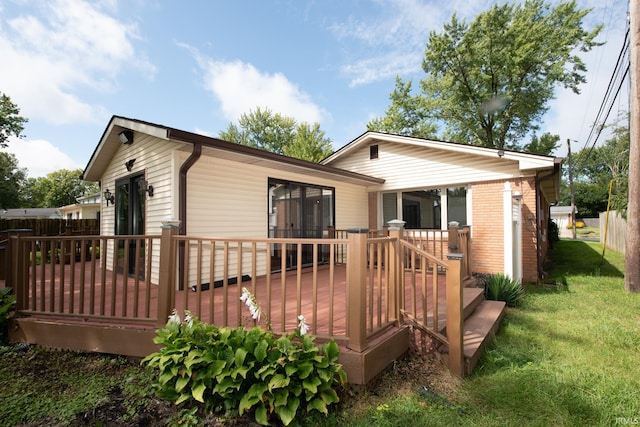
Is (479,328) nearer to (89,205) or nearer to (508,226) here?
(508,226)

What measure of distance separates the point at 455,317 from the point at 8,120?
22.3 meters

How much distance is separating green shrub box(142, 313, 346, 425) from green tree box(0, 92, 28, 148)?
67.7ft

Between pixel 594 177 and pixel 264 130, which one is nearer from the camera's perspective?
pixel 264 130

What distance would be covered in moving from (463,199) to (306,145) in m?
16.3

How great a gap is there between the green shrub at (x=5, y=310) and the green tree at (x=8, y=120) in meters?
18.1

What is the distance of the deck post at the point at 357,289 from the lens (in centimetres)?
234

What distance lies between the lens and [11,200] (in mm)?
22406

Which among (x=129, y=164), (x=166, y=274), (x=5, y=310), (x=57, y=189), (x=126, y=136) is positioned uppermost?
(x=57, y=189)

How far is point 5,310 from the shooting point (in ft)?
10.7

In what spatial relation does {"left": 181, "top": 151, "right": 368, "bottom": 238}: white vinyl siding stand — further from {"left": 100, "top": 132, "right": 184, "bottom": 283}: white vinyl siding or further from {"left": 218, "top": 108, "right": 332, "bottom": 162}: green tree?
{"left": 218, "top": 108, "right": 332, "bottom": 162}: green tree

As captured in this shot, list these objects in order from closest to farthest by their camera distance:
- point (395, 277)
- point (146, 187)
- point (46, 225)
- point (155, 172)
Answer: point (395, 277), point (155, 172), point (146, 187), point (46, 225)

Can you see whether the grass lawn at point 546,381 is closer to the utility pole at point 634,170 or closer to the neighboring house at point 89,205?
the utility pole at point 634,170

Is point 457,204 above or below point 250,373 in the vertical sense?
above

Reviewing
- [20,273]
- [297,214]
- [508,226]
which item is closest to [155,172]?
[20,273]
